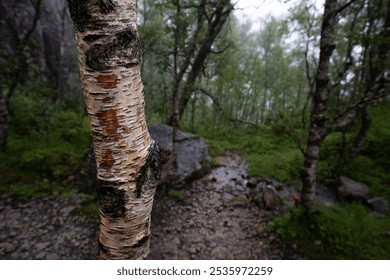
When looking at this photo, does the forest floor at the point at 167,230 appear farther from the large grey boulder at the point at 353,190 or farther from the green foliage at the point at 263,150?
the large grey boulder at the point at 353,190

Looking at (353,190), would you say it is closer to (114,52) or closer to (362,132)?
(362,132)

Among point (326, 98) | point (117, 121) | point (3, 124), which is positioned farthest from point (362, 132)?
point (3, 124)

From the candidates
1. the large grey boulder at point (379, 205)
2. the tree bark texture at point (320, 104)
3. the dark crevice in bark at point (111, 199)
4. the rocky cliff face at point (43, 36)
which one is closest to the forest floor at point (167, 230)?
the tree bark texture at point (320, 104)

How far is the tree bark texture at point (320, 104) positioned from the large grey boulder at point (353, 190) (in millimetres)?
1970

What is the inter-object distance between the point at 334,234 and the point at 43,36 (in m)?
17.9

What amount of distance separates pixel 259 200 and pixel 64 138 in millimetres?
6082

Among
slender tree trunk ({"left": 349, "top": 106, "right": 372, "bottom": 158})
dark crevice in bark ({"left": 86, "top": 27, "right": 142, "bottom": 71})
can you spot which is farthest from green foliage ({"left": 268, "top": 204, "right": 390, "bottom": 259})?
dark crevice in bark ({"left": 86, "top": 27, "right": 142, "bottom": 71})

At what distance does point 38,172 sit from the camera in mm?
5141

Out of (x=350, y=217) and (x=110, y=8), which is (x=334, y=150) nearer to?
(x=350, y=217)

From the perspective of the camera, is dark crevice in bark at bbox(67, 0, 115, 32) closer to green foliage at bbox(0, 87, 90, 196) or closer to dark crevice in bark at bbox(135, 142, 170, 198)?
dark crevice in bark at bbox(135, 142, 170, 198)

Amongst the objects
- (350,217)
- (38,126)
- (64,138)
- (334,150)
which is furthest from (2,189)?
(334,150)

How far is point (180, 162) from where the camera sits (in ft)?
19.3

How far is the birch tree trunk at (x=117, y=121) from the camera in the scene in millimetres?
967

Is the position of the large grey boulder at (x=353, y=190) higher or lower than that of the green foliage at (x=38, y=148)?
lower
